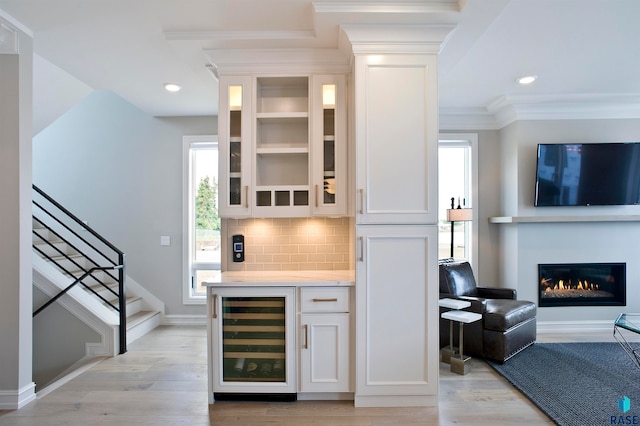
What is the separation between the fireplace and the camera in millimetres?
4297

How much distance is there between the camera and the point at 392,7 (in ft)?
7.52

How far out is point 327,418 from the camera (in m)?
2.41

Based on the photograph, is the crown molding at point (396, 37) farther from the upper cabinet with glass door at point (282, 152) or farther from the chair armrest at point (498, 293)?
the chair armrest at point (498, 293)

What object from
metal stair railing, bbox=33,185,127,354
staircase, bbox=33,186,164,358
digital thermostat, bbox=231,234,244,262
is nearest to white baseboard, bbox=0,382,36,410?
staircase, bbox=33,186,164,358

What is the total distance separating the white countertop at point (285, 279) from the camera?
256 centimetres

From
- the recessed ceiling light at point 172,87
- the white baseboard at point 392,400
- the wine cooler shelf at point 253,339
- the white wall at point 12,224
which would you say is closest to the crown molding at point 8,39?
the white wall at point 12,224

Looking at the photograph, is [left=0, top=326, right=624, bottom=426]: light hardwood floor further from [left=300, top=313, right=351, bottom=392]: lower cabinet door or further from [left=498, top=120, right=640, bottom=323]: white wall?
[left=498, top=120, right=640, bottom=323]: white wall

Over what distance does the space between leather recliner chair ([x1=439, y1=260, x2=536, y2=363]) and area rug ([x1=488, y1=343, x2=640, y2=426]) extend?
4.7 inches

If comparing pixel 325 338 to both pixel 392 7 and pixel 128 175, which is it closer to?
pixel 392 7

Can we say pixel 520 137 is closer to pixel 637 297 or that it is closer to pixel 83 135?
pixel 637 297

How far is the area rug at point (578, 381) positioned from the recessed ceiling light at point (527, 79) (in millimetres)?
2703

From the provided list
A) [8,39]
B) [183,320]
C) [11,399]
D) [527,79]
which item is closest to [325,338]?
[11,399]

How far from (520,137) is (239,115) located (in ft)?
10.9

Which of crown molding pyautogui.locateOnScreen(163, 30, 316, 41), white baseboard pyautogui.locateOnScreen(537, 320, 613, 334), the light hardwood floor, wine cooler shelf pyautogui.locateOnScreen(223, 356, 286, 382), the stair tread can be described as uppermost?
crown molding pyautogui.locateOnScreen(163, 30, 316, 41)
